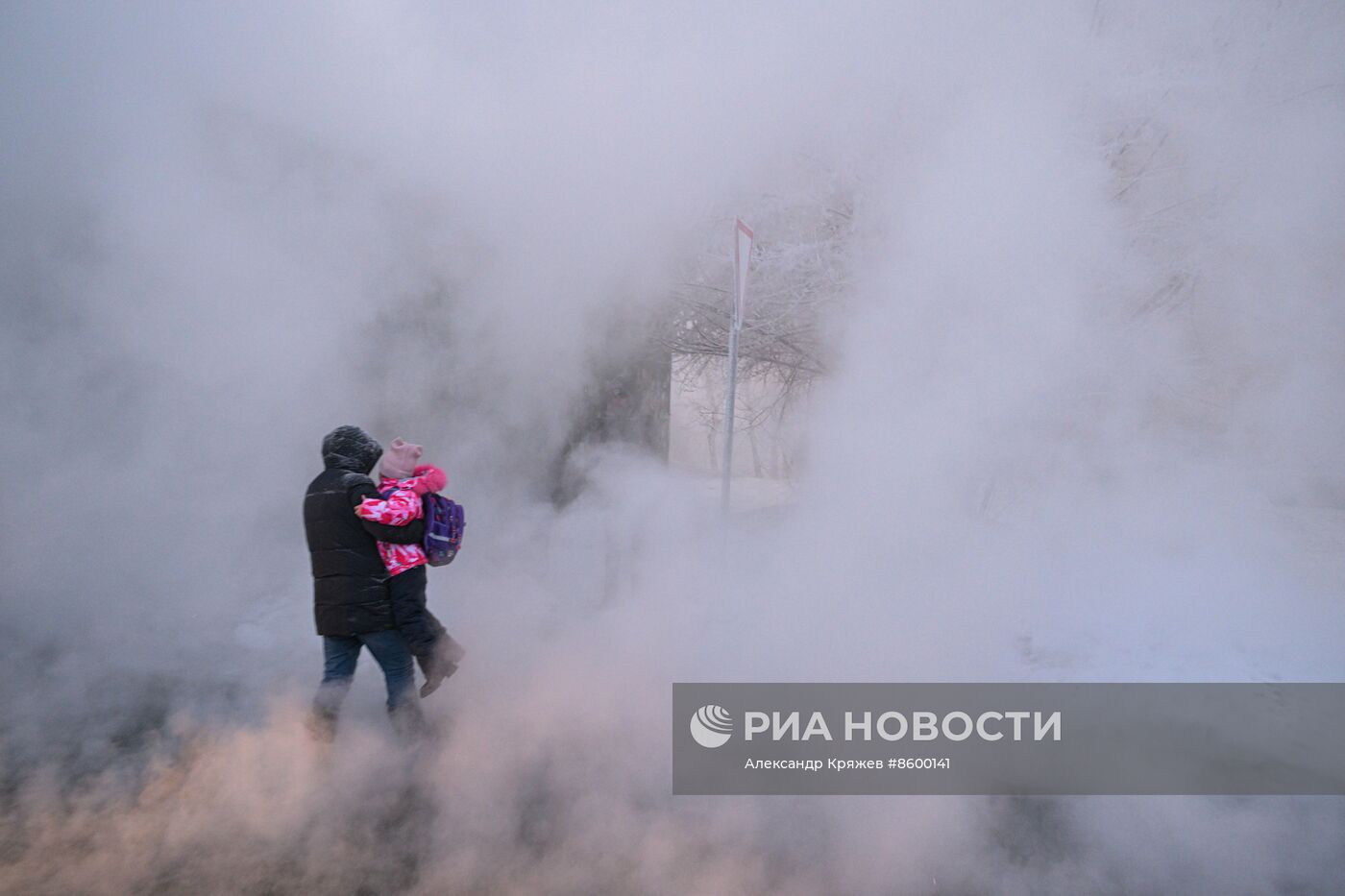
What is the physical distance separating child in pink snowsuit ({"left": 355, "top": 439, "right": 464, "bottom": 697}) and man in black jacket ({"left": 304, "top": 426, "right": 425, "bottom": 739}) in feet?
0.10

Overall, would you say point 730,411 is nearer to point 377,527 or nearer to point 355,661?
point 377,527

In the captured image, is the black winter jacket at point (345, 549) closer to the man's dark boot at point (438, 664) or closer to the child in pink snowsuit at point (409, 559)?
the child in pink snowsuit at point (409, 559)

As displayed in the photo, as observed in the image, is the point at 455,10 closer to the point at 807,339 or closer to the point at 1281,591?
the point at 807,339

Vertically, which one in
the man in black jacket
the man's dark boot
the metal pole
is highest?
the metal pole

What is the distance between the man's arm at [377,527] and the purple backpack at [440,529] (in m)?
0.05

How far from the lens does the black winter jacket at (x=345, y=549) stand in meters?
2.24

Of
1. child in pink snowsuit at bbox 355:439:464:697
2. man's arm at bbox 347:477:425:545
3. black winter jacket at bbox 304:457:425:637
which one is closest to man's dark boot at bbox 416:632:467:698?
child in pink snowsuit at bbox 355:439:464:697

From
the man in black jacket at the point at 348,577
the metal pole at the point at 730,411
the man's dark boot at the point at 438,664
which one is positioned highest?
the metal pole at the point at 730,411

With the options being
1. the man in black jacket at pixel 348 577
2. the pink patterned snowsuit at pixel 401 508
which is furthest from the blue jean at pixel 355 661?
the pink patterned snowsuit at pixel 401 508

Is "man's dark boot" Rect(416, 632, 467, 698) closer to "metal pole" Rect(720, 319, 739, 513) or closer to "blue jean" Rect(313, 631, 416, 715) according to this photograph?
"blue jean" Rect(313, 631, 416, 715)

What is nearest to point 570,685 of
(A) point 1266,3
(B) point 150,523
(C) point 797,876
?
(C) point 797,876

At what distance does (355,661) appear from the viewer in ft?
7.70

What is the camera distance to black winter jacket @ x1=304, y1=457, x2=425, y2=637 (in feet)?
7.35

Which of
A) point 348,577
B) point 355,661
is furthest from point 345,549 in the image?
point 355,661
